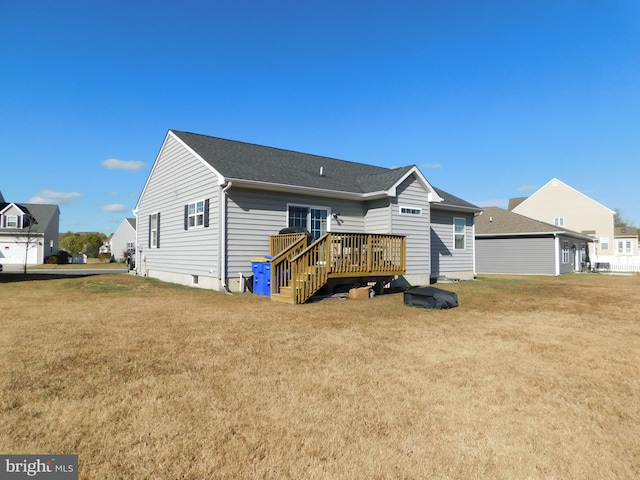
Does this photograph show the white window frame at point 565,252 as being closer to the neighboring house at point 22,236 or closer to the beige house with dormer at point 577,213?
the beige house with dormer at point 577,213

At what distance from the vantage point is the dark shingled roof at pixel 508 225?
78.7 ft

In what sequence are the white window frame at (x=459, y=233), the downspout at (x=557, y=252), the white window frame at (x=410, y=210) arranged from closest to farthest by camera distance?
the white window frame at (x=410, y=210), the white window frame at (x=459, y=233), the downspout at (x=557, y=252)

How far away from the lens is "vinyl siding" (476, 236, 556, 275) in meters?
23.9

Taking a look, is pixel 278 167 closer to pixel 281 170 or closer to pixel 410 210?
pixel 281 170

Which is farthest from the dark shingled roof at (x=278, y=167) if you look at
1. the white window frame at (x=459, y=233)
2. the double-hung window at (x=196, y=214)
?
the white window frame at (x=459, y=233)

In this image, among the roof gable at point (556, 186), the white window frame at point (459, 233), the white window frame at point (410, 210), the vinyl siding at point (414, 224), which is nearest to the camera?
Answer: the vinyl siding at point (414, 224)

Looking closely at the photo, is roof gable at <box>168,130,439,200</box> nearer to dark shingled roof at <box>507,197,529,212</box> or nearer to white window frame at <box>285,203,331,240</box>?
white window frame at <box>285,203,331,240</box>

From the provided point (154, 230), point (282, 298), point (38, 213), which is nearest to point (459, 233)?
point (282, 298)

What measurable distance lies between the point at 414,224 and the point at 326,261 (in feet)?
19.9

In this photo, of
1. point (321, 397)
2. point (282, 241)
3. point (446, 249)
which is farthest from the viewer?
point (446, 249)

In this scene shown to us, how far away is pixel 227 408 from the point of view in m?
3.17

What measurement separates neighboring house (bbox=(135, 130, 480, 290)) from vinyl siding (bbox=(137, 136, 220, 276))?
4 cm

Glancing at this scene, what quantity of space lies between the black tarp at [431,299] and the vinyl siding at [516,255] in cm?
1879

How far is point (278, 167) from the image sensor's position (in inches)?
554
